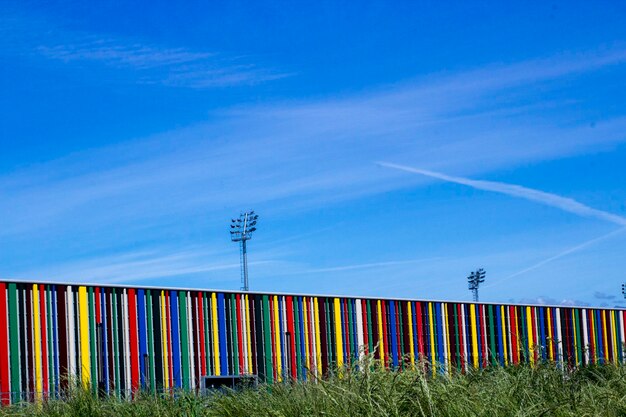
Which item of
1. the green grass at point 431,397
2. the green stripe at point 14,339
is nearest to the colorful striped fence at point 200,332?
the green stripe at point 14,339

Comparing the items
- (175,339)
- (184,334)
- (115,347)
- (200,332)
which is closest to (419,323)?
(200,332)

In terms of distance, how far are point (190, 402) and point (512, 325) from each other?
4116 cm

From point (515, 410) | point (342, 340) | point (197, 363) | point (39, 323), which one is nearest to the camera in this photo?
point (515, 410)

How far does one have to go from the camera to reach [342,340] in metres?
49.5

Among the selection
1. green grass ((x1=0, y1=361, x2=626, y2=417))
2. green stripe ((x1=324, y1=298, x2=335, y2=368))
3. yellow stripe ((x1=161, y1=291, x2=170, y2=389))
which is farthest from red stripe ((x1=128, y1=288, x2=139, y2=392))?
green grass ((x1=0, y1=361, x2=626, y2=417))

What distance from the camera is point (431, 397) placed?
13.3m

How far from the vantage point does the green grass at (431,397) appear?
13172 millimetres

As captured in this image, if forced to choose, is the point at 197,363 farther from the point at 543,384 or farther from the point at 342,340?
the point at 543,384

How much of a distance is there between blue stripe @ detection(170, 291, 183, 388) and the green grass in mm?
25827

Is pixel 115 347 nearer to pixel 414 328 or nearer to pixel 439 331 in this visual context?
pixel 414 328

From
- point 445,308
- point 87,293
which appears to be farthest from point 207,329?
point 445,308

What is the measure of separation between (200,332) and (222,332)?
122 cm

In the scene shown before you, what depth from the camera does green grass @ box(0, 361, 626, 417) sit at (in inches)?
519

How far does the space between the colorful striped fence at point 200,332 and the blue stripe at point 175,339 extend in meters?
0.05
